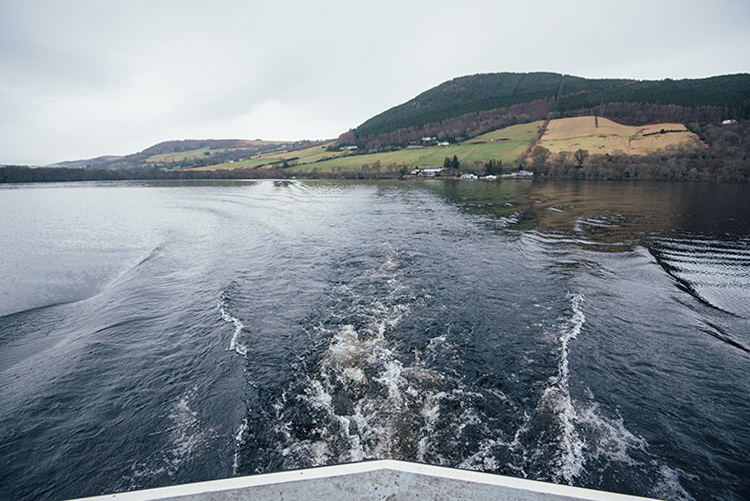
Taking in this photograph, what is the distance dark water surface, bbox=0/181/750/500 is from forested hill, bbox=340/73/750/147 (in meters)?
120

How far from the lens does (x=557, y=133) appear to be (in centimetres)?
10256

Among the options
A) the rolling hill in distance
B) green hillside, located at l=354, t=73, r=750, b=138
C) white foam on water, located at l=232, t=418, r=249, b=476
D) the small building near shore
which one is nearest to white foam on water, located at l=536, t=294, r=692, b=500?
white foam on water, located at l=232, t=418, r=249, b=476

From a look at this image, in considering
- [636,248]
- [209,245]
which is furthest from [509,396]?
[209,245]

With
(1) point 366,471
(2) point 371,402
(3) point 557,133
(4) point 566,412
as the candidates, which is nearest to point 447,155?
(3) point 557,133

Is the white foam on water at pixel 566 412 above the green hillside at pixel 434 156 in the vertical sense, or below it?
below

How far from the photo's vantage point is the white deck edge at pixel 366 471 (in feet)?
7.16

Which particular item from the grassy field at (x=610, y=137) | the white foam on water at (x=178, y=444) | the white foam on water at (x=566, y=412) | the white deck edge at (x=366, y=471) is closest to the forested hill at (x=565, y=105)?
the grassy field at (x=610, y=137)

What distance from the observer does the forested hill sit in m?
102

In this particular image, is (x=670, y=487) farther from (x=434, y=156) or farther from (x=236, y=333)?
(x=434, y=156)

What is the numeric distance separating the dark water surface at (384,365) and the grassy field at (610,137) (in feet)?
256

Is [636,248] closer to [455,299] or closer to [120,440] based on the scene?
[455,299]

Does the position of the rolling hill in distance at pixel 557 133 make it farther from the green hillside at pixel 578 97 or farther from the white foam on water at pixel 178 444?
the white foam on water at pixel 178 444

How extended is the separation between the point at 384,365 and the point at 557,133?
118679 mm

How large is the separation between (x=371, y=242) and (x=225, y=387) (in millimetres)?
14692
